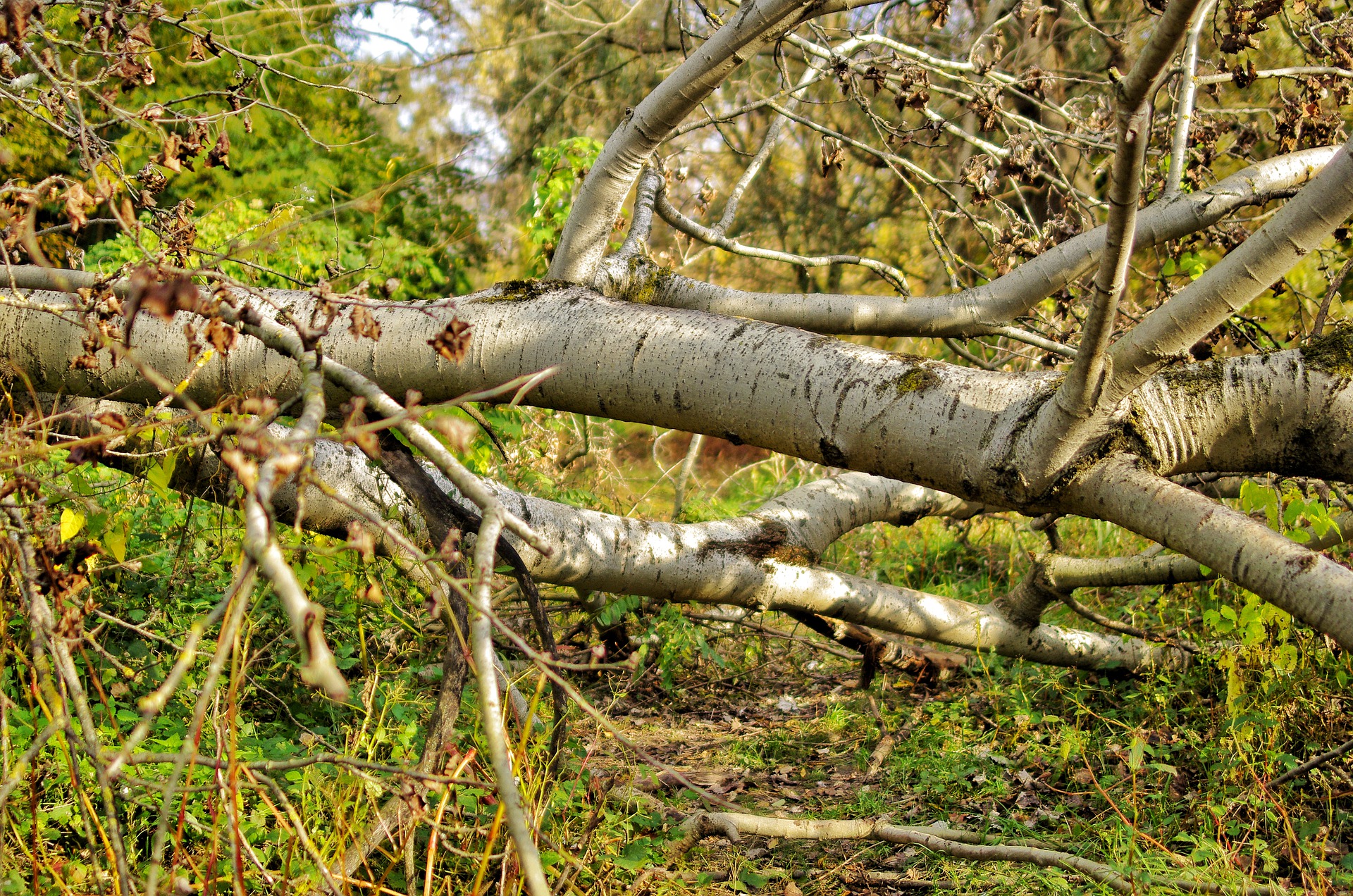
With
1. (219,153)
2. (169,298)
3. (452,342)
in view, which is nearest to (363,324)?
(452,342)

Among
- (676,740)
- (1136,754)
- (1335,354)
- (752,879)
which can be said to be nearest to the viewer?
(1335,354)

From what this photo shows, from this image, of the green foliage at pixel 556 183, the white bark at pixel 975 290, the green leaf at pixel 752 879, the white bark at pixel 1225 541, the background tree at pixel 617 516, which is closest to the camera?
the background tree at pixel 617 516

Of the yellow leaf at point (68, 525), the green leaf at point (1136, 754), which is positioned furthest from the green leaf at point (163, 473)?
the green leaf at point (1136, 754)

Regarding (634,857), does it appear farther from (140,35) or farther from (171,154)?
(140,35)

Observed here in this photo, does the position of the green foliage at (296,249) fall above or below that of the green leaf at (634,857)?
above

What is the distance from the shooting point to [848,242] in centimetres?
1124

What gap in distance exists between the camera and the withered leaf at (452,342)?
4.17 feet

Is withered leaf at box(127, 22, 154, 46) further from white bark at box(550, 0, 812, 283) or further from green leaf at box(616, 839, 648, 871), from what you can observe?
green leaf at box(616, 839, 648, 871)

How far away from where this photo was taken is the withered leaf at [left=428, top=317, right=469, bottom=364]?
127cm

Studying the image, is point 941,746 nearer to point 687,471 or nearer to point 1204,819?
point 1204,819

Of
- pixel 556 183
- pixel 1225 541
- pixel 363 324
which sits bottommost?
pixel 363 324

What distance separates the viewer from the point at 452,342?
129 cm

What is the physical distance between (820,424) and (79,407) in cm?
230

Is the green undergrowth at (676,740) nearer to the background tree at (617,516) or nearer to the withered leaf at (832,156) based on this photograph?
the background tree at (617,516)
